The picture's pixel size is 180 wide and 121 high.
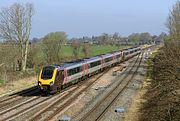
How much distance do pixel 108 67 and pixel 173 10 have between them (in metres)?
15.5

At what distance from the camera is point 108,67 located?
55.9m

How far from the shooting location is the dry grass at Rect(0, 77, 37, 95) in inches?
1329

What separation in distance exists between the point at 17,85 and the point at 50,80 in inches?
331

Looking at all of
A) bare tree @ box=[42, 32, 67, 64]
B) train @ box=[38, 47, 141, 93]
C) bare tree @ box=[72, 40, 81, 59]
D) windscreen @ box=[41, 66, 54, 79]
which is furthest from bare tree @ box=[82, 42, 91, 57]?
windscreen @ box=[41, 66, 54, 79]

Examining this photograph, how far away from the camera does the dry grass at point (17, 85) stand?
33750 mm

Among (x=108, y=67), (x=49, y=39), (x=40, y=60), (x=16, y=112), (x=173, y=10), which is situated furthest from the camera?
(x=49, y=39)

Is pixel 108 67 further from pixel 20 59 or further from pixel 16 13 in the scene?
pixel 16 13

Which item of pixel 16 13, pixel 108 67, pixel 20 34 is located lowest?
pixel 108 67

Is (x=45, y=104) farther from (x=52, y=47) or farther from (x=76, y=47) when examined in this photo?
(x=76, y=47)

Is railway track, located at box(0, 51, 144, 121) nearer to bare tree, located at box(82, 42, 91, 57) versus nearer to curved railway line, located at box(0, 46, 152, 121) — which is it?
curved railway line, located at box(0, 46, 152, 121)

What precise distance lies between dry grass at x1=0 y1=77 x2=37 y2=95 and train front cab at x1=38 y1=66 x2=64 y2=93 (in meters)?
5.02

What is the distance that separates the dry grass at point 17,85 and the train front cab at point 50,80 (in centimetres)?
502

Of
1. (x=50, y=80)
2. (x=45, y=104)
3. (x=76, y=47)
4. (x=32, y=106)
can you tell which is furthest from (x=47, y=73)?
(x=76, y=47)

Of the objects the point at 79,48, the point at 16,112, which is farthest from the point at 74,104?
the point at 79,48
